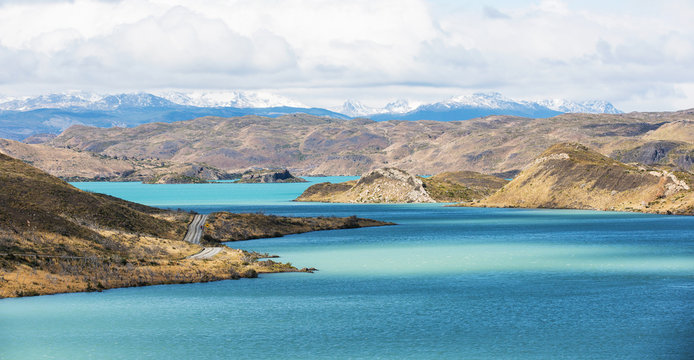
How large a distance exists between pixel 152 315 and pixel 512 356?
26633mm

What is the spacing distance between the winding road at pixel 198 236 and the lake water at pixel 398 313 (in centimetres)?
1040

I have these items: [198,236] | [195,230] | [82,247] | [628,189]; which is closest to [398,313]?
[82,247]

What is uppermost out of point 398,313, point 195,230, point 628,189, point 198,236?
point 628,189

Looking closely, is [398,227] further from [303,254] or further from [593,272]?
[593,272]

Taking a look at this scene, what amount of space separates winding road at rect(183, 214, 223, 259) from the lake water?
34.1 ft

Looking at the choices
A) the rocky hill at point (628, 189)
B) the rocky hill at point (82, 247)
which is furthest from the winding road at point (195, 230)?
the rocky hill at point (628, 189)

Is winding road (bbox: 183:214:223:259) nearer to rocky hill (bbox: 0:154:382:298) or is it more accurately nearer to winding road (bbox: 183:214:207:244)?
winding road (bbox: 183:214:207:244)

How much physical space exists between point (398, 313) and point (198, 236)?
59.2m

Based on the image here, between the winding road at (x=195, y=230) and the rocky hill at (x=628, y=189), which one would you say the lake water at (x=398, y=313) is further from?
the rocky hill at (x=628, y=189)

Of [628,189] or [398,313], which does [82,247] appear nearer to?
[398,313]

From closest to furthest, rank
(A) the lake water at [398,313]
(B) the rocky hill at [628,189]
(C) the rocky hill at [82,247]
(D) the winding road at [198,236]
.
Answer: (A) the lake water at [398,313], (C) the rocky hill at [82,247], (D) the winding road at [198,236], (B) the rocky hill at [628,189]

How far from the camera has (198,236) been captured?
114 metres

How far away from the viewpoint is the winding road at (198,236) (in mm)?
93562

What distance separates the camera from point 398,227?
156 meters
